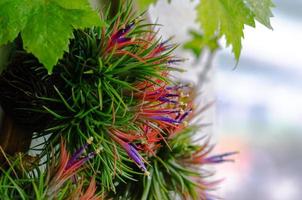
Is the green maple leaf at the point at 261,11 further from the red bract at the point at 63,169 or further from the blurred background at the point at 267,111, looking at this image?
the blurred background at the point at 267,111

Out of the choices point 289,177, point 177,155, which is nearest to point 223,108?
point 289,177

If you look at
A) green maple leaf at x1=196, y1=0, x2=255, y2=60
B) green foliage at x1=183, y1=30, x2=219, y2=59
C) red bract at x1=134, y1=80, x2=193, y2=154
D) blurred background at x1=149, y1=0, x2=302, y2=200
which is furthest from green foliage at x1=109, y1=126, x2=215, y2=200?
blurred background at x1=149, y1=0, x2=302, y2=200

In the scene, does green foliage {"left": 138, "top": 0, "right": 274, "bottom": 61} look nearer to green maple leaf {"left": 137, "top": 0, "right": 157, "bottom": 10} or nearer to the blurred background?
green maple leaf {"left": 137, "top": 0, "right": 157, "bottom": 10}

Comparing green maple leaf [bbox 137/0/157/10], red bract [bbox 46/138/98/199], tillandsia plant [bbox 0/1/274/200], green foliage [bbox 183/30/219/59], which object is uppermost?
green foliage [bbox 183/30/219/59]

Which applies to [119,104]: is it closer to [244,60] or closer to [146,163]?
[146,163]

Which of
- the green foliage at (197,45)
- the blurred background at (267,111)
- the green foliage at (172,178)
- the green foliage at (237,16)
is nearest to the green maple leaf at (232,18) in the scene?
the green foliage at (237,16)

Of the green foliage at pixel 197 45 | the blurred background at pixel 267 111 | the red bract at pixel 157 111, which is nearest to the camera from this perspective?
the red bract at pixel 157 111
